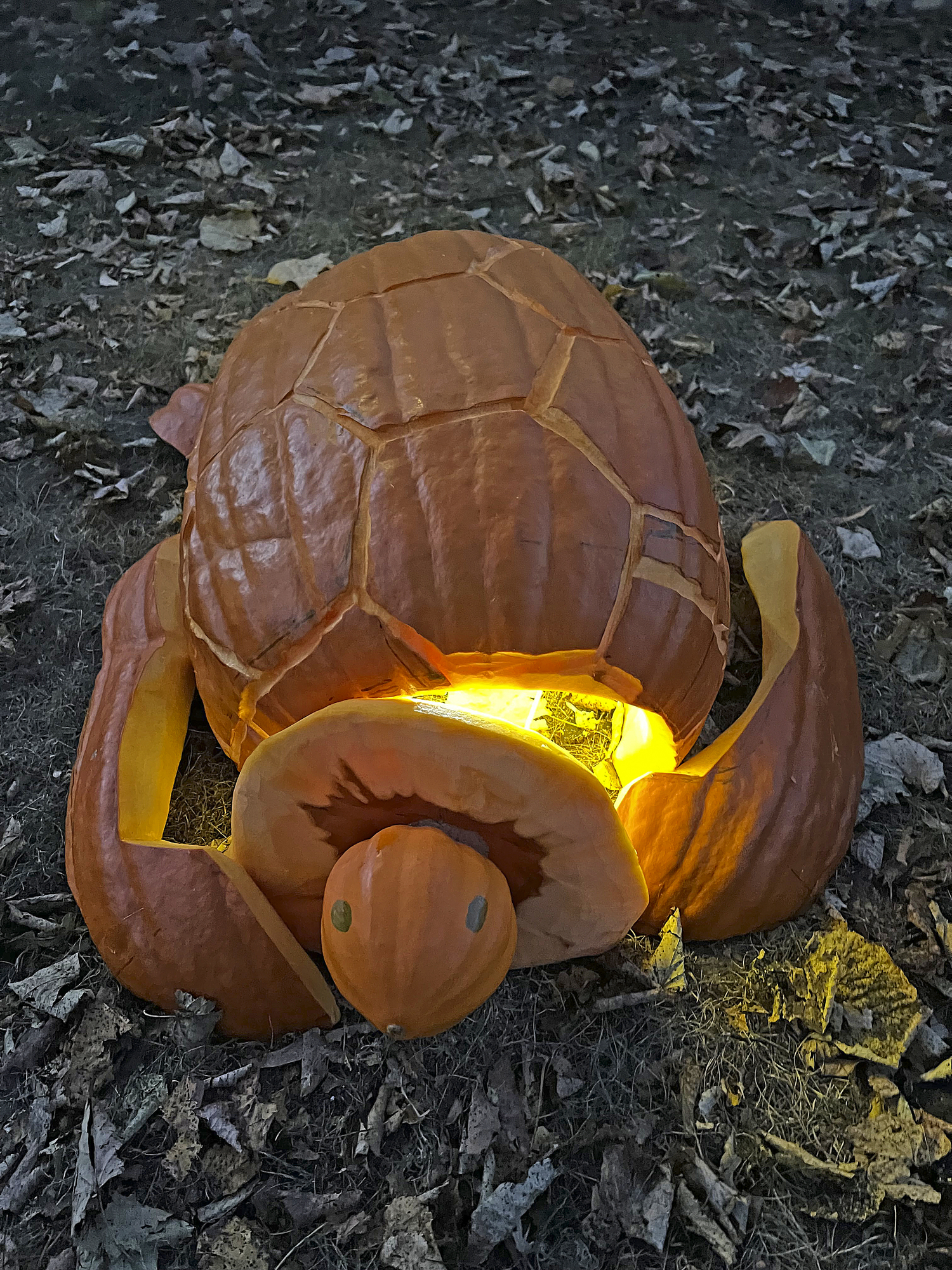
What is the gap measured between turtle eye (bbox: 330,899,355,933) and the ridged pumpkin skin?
15.0 inches

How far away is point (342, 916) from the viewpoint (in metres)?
1.48

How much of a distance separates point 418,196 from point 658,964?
10.2 ft

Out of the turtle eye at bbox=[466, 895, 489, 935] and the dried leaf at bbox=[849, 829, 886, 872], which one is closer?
the turtle eye at bbox=[466, 895, 489, 935]

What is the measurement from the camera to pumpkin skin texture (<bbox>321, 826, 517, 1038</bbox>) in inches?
56.9

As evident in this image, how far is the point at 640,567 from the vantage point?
1.71m

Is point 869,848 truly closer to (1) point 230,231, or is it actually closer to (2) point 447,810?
(2) point 447,810

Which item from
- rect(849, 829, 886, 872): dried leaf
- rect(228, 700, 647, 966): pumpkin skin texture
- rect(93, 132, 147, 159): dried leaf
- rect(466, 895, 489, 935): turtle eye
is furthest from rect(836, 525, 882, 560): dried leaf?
rect(93, 132, 147, 159): dried leaf

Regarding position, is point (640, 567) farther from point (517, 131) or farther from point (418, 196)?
point (517, 131)

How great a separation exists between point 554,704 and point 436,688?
64cm

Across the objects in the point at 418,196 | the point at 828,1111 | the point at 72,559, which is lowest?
the point at 828,1111

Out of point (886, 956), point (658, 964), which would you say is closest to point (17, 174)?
point (658, 964)

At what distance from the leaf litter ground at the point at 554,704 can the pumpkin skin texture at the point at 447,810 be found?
0.25 meters

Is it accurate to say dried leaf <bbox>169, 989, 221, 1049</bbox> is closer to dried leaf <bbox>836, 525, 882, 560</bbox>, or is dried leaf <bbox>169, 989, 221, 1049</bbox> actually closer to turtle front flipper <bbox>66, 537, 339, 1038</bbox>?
turtle front flipper <bbox>66, 537, 339, 1038</bbox>

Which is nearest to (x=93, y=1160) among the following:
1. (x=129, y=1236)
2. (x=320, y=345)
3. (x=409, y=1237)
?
(x=129, y=1236)
